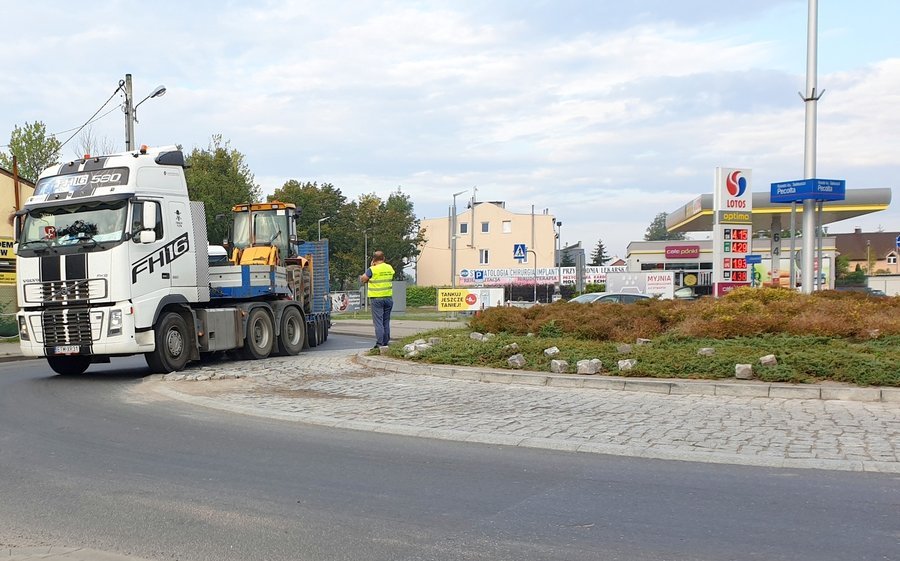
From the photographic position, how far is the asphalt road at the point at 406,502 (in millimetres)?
4730

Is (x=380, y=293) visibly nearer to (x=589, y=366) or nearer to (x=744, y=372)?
(x=589, y=366)

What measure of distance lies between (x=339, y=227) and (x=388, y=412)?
6603cm

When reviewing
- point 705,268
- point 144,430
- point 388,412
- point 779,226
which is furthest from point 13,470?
point 705,268

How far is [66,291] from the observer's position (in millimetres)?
12789

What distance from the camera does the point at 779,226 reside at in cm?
3941

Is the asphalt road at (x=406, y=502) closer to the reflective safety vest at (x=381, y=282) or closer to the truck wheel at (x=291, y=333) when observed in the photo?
the reflective safety vest at (x=381, y=282)

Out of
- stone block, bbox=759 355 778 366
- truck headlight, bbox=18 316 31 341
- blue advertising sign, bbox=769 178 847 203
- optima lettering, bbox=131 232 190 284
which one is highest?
blue advertising sign, bbox=769 178 847 203

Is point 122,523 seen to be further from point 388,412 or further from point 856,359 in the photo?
point 856,359

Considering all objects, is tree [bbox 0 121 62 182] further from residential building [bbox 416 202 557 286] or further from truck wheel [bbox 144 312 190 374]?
residential building [bbox 416 202 557 286]

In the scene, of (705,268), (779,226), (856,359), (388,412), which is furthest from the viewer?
(705,268)

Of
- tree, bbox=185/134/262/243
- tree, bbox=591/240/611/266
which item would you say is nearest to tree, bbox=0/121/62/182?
tree, bbox=185/134/262/243

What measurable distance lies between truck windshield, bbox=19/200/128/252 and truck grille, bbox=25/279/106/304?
58 centimetres

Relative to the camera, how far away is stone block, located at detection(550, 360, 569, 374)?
38.4 feet

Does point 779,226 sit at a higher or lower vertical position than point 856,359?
higher
